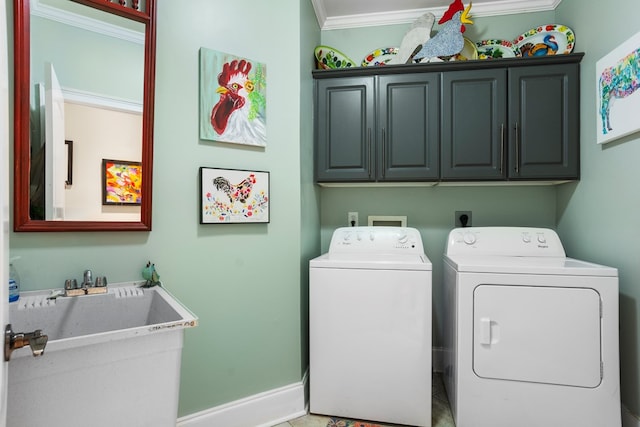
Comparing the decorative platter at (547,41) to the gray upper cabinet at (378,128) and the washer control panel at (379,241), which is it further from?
the washer control panel at (379,241)

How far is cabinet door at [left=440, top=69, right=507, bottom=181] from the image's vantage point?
201 centimetres

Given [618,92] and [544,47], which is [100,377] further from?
[544,47]

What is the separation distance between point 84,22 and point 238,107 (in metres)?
0.69

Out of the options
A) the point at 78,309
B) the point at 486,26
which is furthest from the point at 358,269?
the point at 486,26

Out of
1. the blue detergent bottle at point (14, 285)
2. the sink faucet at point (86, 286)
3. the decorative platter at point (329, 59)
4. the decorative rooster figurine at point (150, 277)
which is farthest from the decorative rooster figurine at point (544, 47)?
the blue detergent bottle at point (14, 285)

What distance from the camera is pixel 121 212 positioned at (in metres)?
1.41

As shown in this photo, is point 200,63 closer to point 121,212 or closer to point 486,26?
point 121,212

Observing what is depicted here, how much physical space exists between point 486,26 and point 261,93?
175cm

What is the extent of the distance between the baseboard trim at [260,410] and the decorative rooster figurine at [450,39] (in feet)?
7.07

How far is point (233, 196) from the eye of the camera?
1.67 metres

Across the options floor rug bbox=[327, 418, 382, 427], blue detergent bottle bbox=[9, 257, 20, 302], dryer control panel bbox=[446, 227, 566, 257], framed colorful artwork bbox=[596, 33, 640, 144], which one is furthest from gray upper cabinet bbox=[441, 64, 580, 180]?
blue detergent bottle bbox=[9, 257, 20, 302]

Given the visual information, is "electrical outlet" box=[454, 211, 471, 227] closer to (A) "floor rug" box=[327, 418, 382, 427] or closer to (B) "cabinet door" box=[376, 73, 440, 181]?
(B) "cabinet door" box=[376, 73, 440, 181]

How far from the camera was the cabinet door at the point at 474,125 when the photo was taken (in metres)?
2.01

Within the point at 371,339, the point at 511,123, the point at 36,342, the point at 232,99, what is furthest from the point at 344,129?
the point at 36,342
